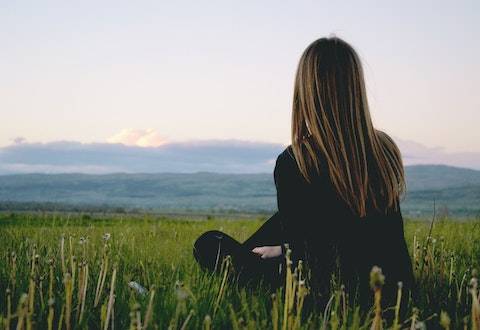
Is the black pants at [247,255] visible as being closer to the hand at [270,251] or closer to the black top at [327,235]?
the hand at [270,251]

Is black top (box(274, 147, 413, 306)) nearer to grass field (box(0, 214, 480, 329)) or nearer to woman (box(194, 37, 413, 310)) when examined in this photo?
woman (box(194, 37, 413, 310))

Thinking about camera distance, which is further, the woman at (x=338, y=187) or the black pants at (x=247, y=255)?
the black pants at (x=247, y=255)

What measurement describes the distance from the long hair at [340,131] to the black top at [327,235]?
2.9 inches

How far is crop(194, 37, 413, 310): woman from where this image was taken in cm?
360

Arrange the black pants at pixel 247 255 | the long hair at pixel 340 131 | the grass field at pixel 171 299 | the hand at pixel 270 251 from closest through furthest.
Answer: the grass field at pixel 171 299 → the long hair at pixel 340 131 → the black pants at pixel 247 255 → the hand at pixel 270 251

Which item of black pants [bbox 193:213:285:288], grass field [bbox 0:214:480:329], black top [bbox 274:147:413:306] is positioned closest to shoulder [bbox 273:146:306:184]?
black top [bbox 274:147:413:306]

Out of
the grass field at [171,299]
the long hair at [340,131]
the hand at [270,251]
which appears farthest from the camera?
the hand at [270,251]

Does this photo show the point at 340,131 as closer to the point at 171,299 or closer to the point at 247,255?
the point at 247,255

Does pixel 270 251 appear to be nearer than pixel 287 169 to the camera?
No

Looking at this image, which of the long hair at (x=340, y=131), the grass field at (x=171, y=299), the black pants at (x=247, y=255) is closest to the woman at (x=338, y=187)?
the long hair at (x=340, y=131)

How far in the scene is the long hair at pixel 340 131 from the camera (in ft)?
11.8

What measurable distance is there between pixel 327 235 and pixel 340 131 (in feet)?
2.12

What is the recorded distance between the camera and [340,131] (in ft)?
11.8

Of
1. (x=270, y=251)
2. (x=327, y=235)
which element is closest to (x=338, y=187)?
(x=327, y=235)
